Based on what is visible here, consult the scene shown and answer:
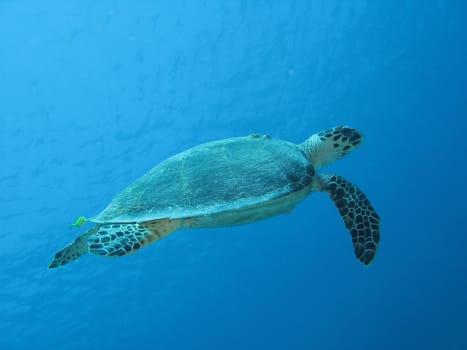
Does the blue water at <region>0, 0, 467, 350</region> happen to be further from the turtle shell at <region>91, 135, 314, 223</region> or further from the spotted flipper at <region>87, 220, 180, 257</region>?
the spotted flipper at <region>87, 220, 180, 257</region>

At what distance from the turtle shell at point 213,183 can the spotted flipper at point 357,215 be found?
513 mm

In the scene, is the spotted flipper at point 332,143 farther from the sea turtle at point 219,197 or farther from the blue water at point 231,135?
the blue water at point 231,135

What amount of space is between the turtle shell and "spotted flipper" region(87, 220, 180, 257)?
0.13 m

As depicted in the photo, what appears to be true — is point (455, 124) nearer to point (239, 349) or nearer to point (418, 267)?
point (418, 267)

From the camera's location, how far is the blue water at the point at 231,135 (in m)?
16.1

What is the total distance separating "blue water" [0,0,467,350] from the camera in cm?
1606

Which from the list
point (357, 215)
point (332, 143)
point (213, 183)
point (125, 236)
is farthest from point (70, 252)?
point (332, 143)

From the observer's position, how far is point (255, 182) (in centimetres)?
445

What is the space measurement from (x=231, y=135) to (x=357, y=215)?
49.6 ft

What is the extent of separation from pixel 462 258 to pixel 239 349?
20.1 meters

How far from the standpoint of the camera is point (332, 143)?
5.49 m

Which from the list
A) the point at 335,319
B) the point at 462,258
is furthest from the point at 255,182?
the point at 462,258

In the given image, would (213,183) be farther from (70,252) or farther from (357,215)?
(70,252)

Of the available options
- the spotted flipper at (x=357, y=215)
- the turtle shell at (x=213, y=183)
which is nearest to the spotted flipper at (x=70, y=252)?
the turtle shell at (x=213, y=183)
